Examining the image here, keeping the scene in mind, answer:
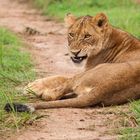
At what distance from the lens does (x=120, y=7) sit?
43.1 feet

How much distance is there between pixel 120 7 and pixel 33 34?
3.08 m

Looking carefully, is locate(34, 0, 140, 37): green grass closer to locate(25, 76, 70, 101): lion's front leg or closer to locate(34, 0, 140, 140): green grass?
locate(34, 0, 140, 140): green grass

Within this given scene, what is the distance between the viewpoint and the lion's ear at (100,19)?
610 centimetres

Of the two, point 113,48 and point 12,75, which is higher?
point 113,48

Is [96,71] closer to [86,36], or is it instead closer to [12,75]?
[86,36]

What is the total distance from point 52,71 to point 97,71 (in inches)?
76.0

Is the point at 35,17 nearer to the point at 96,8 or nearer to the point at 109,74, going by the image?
the point at 96,8

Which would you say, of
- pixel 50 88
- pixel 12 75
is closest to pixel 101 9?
pixel 12 75

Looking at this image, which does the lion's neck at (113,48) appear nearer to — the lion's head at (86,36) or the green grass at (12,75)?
the lion's head at (86,36)

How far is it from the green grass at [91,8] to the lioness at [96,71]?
494 cm

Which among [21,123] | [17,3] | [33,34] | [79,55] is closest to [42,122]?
[21,123]

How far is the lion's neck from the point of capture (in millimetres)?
6062

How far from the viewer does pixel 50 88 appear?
593cm

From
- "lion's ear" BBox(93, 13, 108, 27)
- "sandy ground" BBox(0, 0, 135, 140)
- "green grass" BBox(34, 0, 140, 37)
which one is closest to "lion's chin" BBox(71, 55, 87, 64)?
"lion's ear" BBox(93, 13, 108, 27)
